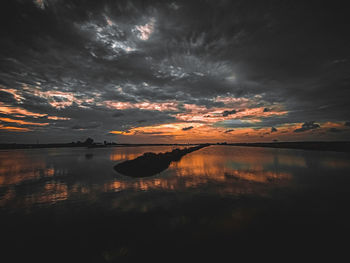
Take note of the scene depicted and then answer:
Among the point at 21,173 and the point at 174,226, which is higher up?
the point at 21,173

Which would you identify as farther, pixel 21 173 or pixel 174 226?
pixel 21 173

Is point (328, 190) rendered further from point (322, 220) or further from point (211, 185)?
point (211, 185)

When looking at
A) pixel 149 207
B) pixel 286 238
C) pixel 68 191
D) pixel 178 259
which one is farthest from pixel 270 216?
pixel 68 191

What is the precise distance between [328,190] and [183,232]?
16533mm

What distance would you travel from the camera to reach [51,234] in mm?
7930

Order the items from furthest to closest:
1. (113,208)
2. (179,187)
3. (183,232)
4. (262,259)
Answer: (179,187), (113,208), (183,232), (262,259)

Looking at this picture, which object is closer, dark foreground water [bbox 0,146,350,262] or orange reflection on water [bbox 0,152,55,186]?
dark foreground water [bbox 0,146,350,262]

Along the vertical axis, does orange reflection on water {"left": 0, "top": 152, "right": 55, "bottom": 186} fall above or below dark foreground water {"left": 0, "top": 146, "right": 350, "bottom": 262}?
above

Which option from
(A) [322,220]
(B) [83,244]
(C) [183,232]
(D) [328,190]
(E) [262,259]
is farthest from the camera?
(D) [328,190]

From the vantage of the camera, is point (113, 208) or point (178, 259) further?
point (113, 208)

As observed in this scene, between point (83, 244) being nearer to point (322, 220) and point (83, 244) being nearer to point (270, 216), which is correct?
point (270, 216)

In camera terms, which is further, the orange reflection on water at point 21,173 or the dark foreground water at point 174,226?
the orange reflection on water at point 21,173

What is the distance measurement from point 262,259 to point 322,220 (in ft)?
20.7

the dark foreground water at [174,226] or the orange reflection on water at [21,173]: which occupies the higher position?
the orange reflection on water at [21,173]
